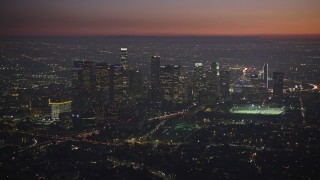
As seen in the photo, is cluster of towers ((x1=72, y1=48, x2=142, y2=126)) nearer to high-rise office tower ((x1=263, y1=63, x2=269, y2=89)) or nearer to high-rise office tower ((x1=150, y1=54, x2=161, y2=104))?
high-rise office tower ((x1=150, y1=54, x2=161, y2=104))

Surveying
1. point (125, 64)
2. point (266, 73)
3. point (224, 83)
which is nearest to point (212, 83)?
point (224, 83)

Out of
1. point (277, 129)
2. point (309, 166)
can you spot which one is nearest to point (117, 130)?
point (277, 129)

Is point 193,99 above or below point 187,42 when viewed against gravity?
below

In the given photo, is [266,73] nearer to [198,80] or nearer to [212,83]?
[212,83]

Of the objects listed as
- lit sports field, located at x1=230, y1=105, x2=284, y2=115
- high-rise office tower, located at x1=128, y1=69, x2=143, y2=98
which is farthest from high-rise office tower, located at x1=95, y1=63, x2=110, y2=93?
lit sports field, located at x1=230, y1=105, x2=284, y2=115

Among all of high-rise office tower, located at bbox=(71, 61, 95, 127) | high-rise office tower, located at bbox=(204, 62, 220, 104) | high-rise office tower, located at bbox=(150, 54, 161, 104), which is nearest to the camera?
high-rise office tower, located at bbox=(71, 61, 95, 127)

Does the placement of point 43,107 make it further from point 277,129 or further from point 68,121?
point 277,129
